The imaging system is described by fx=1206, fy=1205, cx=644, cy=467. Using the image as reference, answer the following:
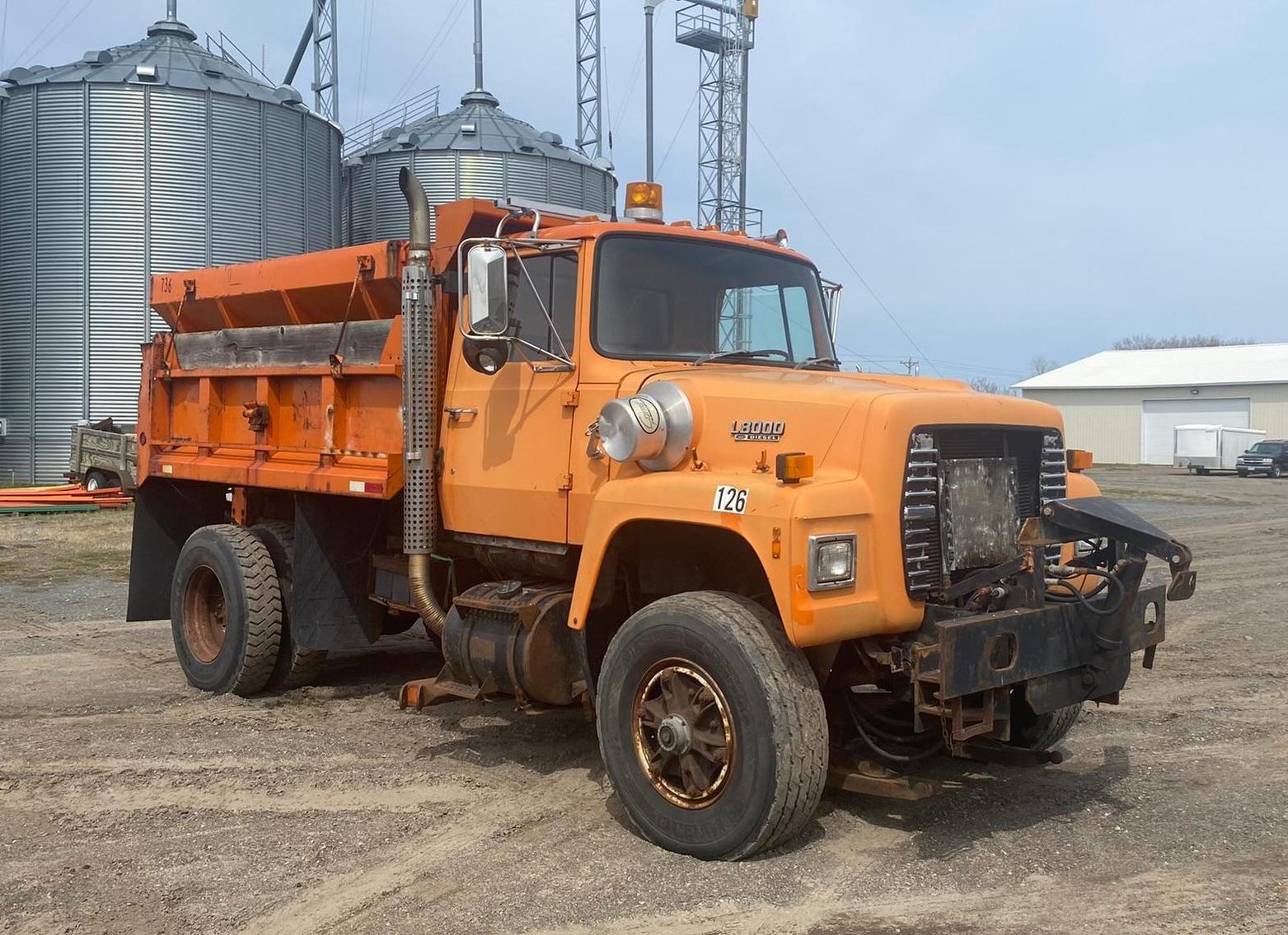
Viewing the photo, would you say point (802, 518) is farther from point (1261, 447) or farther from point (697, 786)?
point (1261, 447)

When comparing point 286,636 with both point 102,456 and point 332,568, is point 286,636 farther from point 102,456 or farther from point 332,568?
point 102,456

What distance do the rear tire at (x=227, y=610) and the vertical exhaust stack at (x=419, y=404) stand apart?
170 cm

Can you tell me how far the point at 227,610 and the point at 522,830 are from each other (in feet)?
11.6

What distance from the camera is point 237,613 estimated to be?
25.7 feet

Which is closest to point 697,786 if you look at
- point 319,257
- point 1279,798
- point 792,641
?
point 792,641

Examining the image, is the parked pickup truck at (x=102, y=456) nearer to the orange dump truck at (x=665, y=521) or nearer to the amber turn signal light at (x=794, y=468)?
the orange dump truck at (x=665, y=521)

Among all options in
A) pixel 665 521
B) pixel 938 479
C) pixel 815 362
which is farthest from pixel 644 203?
pixel 938 479

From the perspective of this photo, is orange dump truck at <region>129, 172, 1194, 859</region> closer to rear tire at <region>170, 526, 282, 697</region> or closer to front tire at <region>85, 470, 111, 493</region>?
rear tire at <region>170, 526, 282, 697</region>

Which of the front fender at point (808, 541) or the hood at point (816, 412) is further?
the hood at point (816, 412)

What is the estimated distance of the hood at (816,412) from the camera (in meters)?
4.81

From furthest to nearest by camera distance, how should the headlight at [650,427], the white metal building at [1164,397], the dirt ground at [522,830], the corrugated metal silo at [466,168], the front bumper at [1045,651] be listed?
the white metal building at [1164,397], the corrugated metal silo at [466,168], the headlight at [650,427], the front bumper at [1045,651], the dirt ground at [522,830]

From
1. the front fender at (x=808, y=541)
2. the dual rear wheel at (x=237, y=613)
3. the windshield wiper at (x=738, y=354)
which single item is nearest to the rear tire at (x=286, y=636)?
the dual rear wheel at (x=237, y=613)

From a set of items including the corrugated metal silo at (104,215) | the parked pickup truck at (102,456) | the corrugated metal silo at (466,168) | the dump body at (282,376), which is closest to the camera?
the dump body at (282,376)

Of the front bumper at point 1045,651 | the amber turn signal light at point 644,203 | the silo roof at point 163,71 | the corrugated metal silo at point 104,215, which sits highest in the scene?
the silo roof at point 163,71
